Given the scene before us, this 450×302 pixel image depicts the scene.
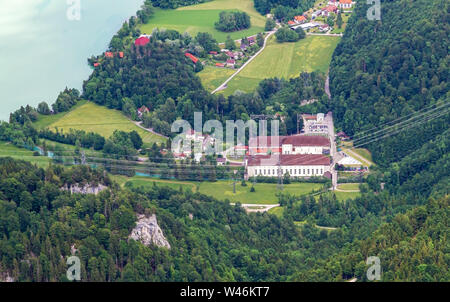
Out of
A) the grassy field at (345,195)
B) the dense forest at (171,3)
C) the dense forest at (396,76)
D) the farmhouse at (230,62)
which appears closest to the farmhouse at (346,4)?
the dense forest at (396,76)

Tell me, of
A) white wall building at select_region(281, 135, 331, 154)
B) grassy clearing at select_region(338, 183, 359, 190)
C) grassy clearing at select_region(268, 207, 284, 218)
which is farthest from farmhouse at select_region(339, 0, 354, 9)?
grassy clearing at select_region(268, 207, 284, 218)

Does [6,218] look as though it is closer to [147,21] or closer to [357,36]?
[357,36]

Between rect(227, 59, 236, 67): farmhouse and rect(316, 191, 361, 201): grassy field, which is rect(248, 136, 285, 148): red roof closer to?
rect(316, 191, 361, 201): grassy field

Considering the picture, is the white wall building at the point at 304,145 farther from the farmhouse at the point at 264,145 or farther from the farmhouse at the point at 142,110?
the farmhouse at the point at 142,110

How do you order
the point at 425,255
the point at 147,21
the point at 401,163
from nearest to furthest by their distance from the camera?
1. the point at 425,255
2. the point at 401,163
3. the point at 147,21

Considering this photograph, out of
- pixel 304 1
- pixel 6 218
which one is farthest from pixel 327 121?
pixel 6 218

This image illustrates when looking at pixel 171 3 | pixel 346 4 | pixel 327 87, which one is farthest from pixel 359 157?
pixel 171 3

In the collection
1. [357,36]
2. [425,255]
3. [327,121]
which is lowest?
[425,255]
